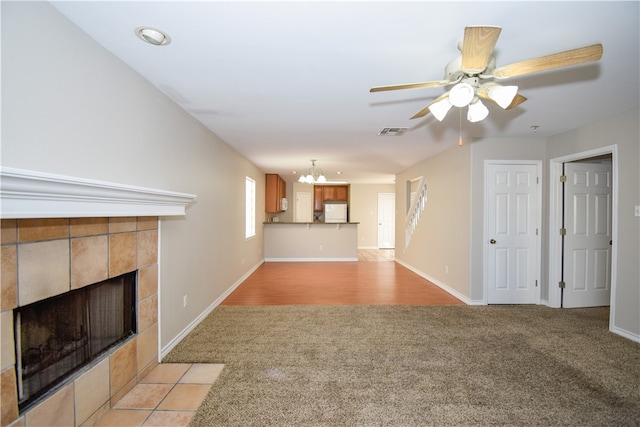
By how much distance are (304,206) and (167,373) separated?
24.3ft

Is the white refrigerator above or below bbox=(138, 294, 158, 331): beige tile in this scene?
above

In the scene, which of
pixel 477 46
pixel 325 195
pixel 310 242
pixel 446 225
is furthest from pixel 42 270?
pixel 325 195

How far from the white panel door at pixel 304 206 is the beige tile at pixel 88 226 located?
25.1 feet

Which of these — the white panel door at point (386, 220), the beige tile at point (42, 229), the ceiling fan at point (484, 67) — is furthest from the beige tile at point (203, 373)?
the white panel door at point (386, 220)

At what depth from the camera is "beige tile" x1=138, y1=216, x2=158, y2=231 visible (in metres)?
2.13

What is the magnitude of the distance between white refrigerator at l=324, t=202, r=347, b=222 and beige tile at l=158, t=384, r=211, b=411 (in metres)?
7.63

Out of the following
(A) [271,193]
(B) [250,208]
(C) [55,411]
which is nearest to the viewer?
(C) [55,411]

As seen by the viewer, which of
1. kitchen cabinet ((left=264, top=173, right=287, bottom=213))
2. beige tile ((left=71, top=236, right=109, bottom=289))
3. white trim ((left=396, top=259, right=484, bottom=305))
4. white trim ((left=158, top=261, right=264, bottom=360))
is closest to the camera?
beige tile ((left=71, top=236, right=109, bottom=289))

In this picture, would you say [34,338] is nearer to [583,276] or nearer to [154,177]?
[154,177]

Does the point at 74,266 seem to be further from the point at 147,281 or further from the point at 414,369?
the point at 414,369

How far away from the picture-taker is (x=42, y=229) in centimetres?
138

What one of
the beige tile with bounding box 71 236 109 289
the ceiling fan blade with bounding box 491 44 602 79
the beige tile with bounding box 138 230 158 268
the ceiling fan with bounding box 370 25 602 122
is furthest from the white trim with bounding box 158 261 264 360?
the ceiling fan blade with bounding box 491 44 602 79

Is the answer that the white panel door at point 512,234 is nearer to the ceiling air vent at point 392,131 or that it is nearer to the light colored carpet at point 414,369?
the light colored carpet at point 414,369

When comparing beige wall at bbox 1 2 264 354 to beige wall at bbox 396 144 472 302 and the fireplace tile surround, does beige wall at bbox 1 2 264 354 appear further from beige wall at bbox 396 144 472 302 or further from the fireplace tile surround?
beige wall at bbox 396 144 472 302
